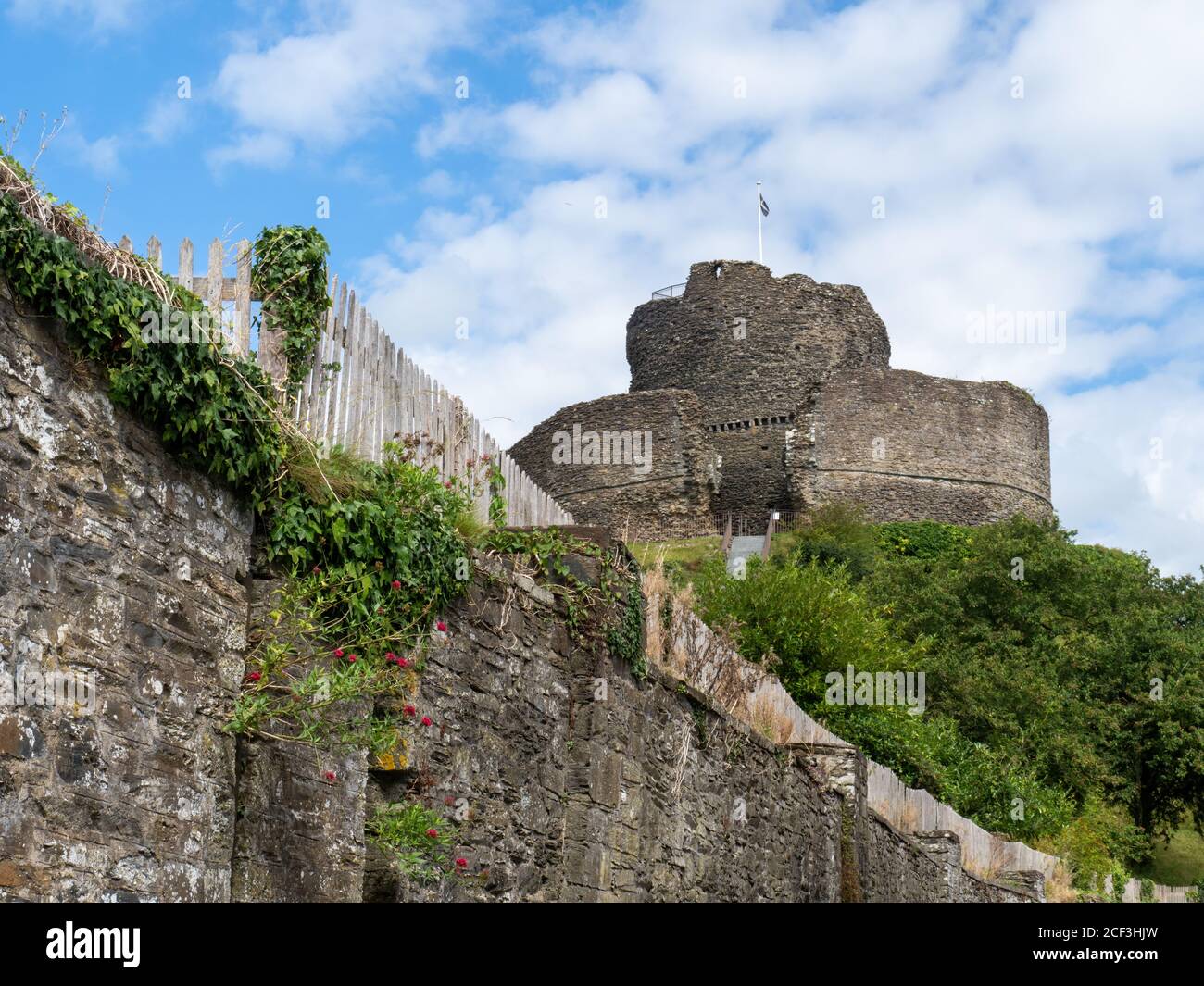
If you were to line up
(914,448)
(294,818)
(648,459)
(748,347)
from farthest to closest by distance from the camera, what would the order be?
1. (748,347)
2. (914,448)
3. (648,459)
4. (294,818)

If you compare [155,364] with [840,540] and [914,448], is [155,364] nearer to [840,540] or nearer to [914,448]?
[840,540]

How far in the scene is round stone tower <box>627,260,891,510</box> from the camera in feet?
156

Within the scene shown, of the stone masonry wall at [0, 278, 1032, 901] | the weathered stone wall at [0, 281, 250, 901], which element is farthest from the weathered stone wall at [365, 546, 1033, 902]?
the weathered stone wall at [0, 281, 250, 901]

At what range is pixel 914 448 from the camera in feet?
153

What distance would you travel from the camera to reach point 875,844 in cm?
1421

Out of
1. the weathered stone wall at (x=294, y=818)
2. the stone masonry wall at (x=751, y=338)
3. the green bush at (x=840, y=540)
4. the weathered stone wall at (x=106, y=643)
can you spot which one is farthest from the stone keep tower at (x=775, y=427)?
the weathered stone wall at (x=106, y=643)

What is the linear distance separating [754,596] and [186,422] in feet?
50.1

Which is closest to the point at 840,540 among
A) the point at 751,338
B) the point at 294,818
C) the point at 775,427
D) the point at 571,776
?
the point at 775,427

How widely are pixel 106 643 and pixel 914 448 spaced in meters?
43.3

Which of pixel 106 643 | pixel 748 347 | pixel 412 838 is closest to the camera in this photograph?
pixel 106 643

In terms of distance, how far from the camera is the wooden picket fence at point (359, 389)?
20.5 ft

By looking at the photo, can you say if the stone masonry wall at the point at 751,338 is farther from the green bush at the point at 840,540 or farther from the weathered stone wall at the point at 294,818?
the weathered stone wall at the point at 294,818

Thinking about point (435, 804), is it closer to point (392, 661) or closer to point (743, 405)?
point (392, 661)

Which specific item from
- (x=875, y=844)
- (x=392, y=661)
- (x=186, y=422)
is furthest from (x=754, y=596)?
(x=186, y=422)
